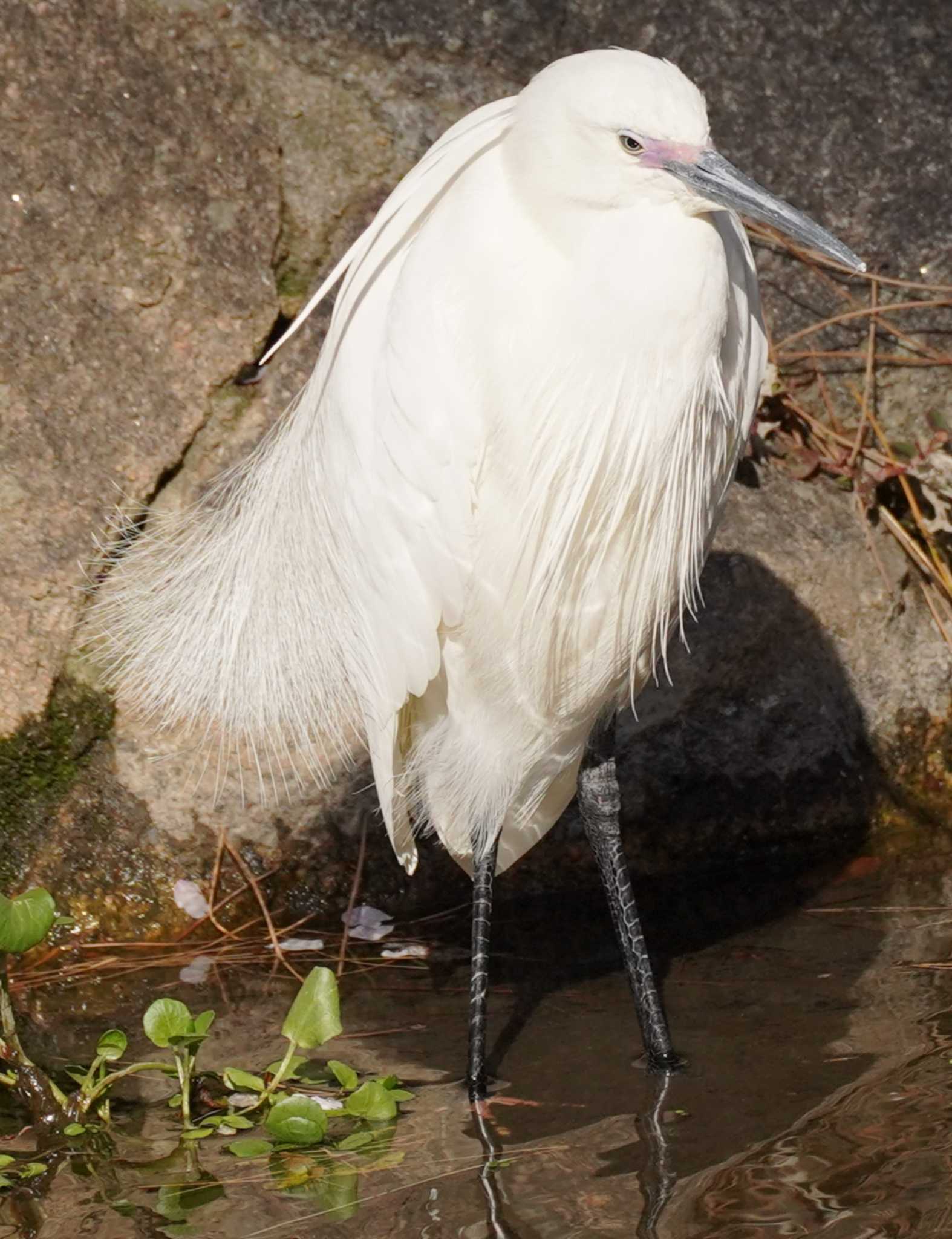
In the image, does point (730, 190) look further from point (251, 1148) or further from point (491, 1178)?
point (251, 1148)

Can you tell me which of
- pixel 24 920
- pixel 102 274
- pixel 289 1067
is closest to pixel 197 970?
pixel 289 1067

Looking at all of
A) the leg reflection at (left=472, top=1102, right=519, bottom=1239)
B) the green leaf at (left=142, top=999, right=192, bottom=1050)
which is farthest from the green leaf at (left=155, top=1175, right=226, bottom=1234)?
the leg reflection at (left=472, top=1102, right=519, bottom=1239)

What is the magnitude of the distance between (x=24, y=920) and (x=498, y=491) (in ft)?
3.08

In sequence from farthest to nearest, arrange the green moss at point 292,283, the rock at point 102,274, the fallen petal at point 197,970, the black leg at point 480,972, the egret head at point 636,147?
1. the green moss at point 292,283
2. the rock at point 102,274
3. the fallen petal at point 197,970
4. the black leg at point 480,972
5. the egret head at point 636,147

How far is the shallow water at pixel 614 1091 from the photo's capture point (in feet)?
6.90

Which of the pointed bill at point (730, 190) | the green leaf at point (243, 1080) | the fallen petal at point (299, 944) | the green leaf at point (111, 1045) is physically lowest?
the fallen petal at point (299, 944)

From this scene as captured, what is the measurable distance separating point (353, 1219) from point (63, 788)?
1299mm

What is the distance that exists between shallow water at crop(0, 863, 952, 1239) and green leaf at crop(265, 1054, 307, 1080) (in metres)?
0.08

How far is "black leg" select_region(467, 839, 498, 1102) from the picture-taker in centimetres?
255

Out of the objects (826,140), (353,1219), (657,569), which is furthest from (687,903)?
(826,140)

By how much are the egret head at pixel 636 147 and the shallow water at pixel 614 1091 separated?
1.21 meters

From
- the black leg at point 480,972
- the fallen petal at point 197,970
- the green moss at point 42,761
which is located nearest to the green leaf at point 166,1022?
the black leg at point 480,972

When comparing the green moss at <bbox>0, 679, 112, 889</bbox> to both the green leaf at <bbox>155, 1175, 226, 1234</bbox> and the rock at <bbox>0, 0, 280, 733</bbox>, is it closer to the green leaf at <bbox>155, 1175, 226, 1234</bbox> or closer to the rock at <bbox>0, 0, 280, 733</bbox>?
the rock at <bbox>0, 0, 280, 733</bbox>

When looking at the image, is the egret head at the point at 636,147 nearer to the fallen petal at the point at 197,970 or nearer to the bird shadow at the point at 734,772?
the bird shadow at the point at 734,772
